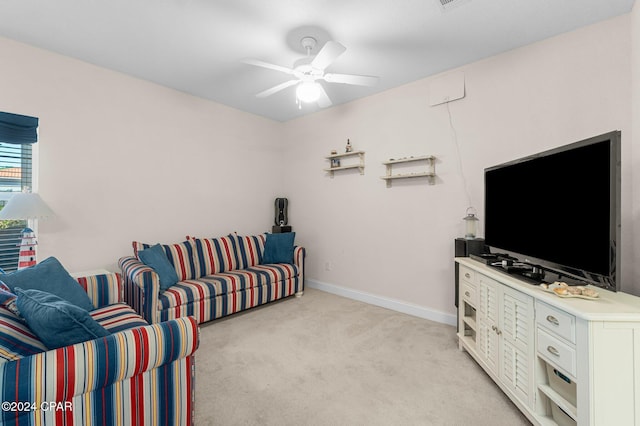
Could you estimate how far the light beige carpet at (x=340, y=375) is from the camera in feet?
5.70

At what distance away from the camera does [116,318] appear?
6.52ft

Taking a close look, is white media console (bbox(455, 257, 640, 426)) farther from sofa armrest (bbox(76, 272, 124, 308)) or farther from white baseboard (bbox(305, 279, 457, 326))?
sofa armrest (bbox(76, 272, 124, 308))

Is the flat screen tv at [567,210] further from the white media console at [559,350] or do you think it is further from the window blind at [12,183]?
the window blind at [12,183]

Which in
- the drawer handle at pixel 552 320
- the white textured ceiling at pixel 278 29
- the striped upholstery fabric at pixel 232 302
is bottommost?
the striped upholstery fabric at pixel 232 302

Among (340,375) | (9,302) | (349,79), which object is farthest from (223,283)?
(349,79)

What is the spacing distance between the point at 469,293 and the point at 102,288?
2.93 metres

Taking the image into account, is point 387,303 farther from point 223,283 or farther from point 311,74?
point 311,74

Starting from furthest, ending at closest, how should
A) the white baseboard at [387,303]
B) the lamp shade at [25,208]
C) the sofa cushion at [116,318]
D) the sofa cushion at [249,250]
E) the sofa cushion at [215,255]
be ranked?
the sofa cushion at [249,250], the sofa cushion at [215,255], the white baseboard at [387,303], the lamp shade at [25,208], the sofa cushion at [116,318]

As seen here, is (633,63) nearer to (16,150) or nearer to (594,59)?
(594,59)

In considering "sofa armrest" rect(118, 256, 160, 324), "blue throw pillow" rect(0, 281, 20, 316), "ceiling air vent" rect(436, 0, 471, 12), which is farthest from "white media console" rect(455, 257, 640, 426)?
"sofa armrest" rect(118, 256, 160, 324)

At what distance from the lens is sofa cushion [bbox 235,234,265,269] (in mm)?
3840

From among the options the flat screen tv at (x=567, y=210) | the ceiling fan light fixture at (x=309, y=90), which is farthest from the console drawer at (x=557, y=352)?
the ceiling fan light fixture at (x=309, y=90)

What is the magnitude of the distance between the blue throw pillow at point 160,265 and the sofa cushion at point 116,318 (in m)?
0.60

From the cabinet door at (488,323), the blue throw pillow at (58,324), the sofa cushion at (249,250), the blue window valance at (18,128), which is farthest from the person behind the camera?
the sofa cushion at (249,250)
